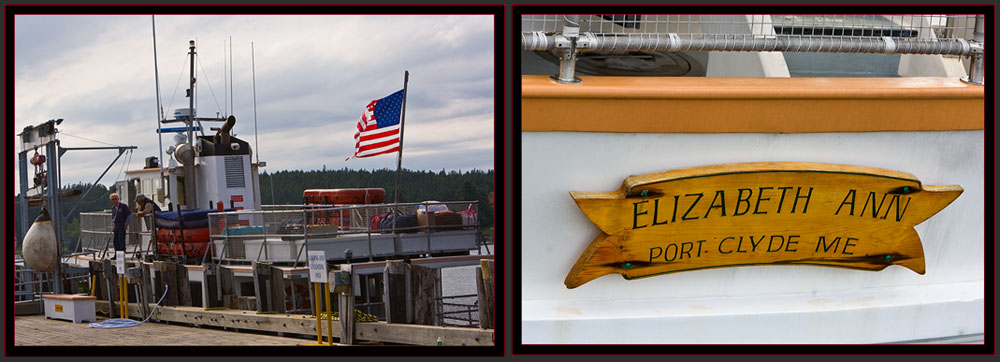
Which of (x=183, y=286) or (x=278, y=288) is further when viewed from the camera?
(x=183, y=286)

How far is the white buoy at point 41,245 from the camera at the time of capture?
10.0 meters

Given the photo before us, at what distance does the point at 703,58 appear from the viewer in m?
7.38

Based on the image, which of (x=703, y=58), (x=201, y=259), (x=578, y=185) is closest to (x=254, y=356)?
(x=578, y=185)

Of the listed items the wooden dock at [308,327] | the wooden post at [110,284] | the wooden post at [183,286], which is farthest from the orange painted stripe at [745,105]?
the wooden post at [110,284]

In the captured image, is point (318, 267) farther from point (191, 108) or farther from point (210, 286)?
point (191, 108)

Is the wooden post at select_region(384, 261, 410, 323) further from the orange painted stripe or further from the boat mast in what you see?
the boat mast

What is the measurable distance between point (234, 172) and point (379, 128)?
4.81 metres

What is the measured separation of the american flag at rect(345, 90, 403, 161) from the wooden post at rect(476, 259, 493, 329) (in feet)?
9.77

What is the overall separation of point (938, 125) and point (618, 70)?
2921 millimetres

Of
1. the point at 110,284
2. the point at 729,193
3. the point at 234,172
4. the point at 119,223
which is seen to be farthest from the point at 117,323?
the point at 729,193

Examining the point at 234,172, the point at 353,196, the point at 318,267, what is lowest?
the point at 318,267

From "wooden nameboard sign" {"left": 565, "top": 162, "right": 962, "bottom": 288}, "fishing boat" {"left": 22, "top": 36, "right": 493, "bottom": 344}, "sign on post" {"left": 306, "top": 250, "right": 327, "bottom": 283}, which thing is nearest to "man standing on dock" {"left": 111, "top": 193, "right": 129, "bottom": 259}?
"fishing boat" {"left": 22, "top": 36, "right": 493, "bottom": 344}

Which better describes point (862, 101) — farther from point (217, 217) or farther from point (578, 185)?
point (217, 217)

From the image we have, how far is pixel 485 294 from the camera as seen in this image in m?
8.72
